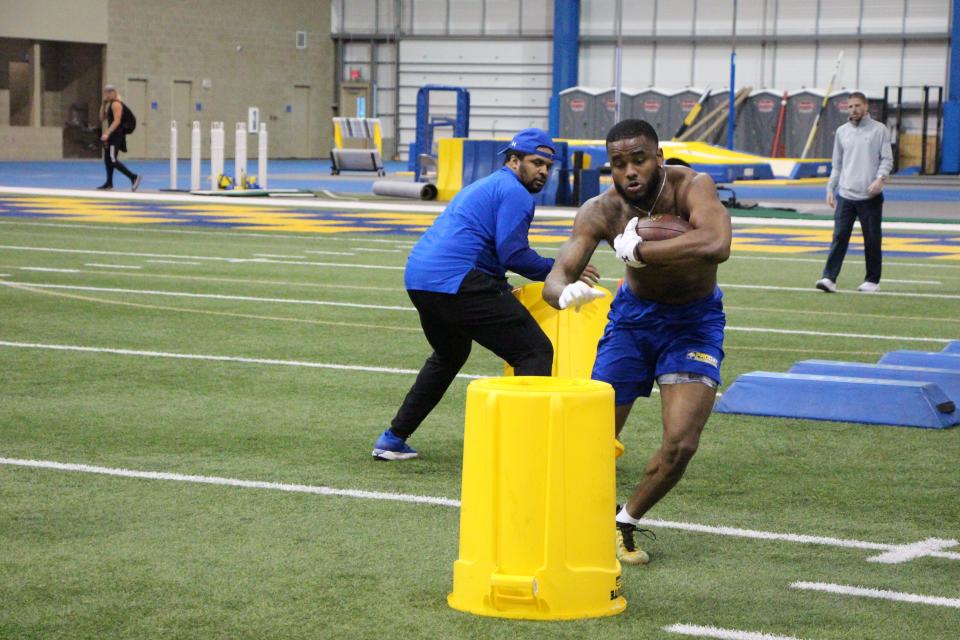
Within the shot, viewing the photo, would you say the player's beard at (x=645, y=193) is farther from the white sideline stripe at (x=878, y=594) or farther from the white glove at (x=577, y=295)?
the white sideline stripe at (x=878, y=594)

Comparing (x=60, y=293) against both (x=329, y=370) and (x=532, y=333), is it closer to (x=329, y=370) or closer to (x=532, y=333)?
(x=329, y=370)

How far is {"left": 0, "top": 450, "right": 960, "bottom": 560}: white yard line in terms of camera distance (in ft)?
21.5

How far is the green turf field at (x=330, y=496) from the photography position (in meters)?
5.45

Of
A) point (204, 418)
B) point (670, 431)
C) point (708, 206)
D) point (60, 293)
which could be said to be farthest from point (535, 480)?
point (60, 293)

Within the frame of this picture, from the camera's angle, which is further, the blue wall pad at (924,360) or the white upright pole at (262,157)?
the white upright pole at (262,157)

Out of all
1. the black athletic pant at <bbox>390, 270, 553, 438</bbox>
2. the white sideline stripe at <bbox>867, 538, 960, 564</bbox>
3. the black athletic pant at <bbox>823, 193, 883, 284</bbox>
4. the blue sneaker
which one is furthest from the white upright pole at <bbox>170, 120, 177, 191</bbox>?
the white sideline stripe at <bbox>867, 538, 960, 564</bbox>

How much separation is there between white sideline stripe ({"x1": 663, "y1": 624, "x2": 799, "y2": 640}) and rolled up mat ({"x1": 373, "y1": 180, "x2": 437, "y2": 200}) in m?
28.4

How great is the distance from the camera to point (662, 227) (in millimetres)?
6266

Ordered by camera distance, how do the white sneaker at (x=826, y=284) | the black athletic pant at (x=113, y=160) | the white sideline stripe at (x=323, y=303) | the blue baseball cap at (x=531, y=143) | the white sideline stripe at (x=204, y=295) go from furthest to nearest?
1. the black athletic pant at (x=113, y=160)
2. the white sneaker at (x=826, y=284)
3. the white sideline stripe at (x=204, y=295)
4. the white sideline stripe at (x=323, y=303)
5. the blue baseball cap at (x=531, y=143)

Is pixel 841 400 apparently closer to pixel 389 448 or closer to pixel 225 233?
pixel 389 448

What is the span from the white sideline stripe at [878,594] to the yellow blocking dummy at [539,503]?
33.0 inches

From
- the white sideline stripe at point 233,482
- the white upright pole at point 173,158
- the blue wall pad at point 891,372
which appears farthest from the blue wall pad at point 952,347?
the white upright pole at point 173,158

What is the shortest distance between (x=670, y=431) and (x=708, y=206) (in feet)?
2.89

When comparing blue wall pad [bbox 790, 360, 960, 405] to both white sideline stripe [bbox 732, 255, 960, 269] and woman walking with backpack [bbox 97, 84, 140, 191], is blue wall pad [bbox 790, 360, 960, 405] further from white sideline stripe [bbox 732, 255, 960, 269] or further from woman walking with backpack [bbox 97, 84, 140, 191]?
woman walking with backpack [bbox 97, 84, 140, 191]
